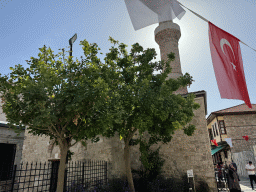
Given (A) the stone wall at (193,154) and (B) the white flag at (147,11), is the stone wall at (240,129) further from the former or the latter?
(B) the white flag at (147,11)

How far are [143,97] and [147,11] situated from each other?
11.2ft

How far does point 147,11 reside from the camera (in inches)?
163

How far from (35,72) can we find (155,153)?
771cm

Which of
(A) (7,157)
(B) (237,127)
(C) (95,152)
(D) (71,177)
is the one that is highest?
(B) (237,127)

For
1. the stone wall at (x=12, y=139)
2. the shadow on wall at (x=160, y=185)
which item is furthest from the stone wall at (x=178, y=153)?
the stone wall at (x=12, y=139)

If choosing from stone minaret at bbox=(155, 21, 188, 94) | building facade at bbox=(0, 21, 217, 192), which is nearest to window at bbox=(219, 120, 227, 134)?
stone minaret at bbox=(155, 21, 188, 94)

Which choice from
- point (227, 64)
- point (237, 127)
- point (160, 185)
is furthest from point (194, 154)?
point (237, 127)

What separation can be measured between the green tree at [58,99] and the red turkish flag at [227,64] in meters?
3.09

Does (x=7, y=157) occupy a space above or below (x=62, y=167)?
above

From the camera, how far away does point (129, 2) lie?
4000mm

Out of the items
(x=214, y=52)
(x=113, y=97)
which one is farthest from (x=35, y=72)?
(x=214, y=52)

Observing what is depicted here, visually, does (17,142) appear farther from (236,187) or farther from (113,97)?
(236,187)

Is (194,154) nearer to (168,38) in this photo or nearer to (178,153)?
(178,153)

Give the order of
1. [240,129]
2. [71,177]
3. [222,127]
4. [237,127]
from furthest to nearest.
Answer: [222,127] < [237,127] < [240,129] < [71,177]
